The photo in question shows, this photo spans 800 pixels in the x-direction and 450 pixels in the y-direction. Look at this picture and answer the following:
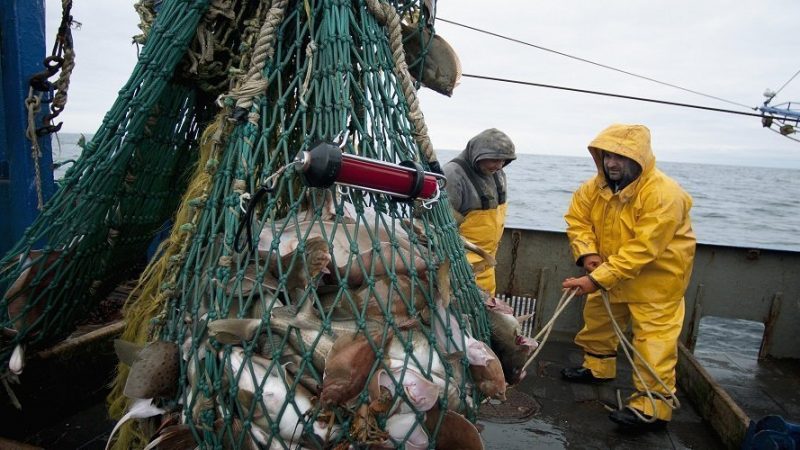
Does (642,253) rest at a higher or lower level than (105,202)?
lower

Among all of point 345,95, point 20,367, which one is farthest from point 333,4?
point 20,367

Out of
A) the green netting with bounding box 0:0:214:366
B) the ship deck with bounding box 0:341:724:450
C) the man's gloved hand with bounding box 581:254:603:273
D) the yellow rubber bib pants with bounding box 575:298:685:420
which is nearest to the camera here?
the green netting with bounding box 0:0:214:366

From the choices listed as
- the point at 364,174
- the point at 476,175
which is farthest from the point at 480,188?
the point at 364,174

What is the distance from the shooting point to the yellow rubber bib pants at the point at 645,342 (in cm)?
389

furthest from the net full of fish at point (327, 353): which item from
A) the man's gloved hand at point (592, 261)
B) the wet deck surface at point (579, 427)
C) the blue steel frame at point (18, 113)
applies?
the man's gloved hand at point (592, 261)

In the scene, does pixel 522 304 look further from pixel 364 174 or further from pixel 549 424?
pixel 364 174

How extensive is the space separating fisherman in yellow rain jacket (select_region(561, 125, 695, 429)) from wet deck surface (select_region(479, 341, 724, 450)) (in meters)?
0.12

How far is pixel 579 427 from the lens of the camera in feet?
12.3

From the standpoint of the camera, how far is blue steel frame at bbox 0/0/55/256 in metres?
2.69

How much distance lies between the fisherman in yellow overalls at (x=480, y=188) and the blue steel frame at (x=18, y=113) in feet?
9.04

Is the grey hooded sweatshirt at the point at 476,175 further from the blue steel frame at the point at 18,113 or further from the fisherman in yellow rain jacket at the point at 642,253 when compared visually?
the blue steel frame at the point at 18,113

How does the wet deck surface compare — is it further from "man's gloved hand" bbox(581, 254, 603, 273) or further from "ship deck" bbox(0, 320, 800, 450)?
Answer: "man's gloved hand" bbox(581, 254, 603, 273)

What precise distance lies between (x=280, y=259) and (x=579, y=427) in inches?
120

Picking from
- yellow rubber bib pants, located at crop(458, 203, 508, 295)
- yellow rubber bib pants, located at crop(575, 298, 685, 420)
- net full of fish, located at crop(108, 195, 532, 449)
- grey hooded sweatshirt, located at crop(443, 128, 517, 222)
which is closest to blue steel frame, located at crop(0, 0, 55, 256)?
net full of fish, located at crop(108, 195, 532, 449)
